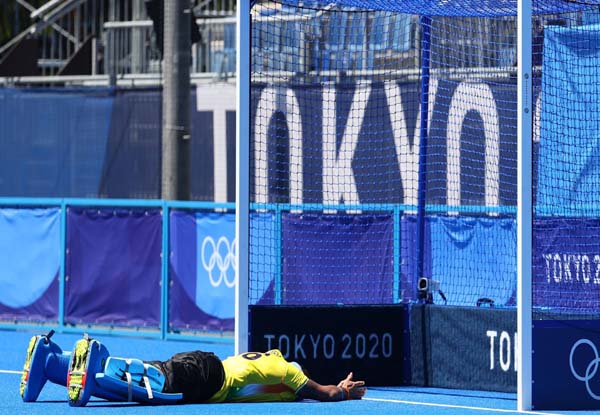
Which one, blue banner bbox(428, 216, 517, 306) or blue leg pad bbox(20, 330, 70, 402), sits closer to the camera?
blue leg pad bbox(20, 330, 70, 402)

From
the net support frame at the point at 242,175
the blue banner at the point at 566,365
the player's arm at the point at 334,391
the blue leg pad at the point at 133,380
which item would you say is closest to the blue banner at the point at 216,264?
the net support frame at the point at 242,175

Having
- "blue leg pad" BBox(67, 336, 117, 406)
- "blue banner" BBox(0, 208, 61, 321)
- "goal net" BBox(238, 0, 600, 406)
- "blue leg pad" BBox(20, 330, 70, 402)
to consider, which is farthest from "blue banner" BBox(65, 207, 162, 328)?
"blue leg pad" BBox(67, 336, 117, 406)

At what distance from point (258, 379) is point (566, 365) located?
2.31m

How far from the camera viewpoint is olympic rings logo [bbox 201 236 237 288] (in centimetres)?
1653

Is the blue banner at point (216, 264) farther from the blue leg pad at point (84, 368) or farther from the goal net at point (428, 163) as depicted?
the blue leg pad at point (84, 368)

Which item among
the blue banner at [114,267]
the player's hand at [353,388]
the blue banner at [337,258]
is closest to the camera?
the player's hand at [353,388]

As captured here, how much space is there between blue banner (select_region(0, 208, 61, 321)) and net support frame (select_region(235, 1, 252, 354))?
6.78m

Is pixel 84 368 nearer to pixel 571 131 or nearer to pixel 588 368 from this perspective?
pixel 588 368

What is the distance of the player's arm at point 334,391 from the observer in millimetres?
10945

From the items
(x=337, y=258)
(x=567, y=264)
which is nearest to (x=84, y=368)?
(x=567, y=264)

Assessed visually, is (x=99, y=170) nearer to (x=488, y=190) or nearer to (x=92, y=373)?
(x=488, y=190)

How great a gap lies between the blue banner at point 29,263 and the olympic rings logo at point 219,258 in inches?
85.3

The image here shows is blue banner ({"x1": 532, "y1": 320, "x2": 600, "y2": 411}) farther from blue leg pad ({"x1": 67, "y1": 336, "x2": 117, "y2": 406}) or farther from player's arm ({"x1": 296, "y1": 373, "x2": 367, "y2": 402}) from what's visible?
blue leg pad ({"x1": 67, "y1": 336, "x2": 117, "y2": 406})

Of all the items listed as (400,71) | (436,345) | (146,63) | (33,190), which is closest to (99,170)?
(33,190)
